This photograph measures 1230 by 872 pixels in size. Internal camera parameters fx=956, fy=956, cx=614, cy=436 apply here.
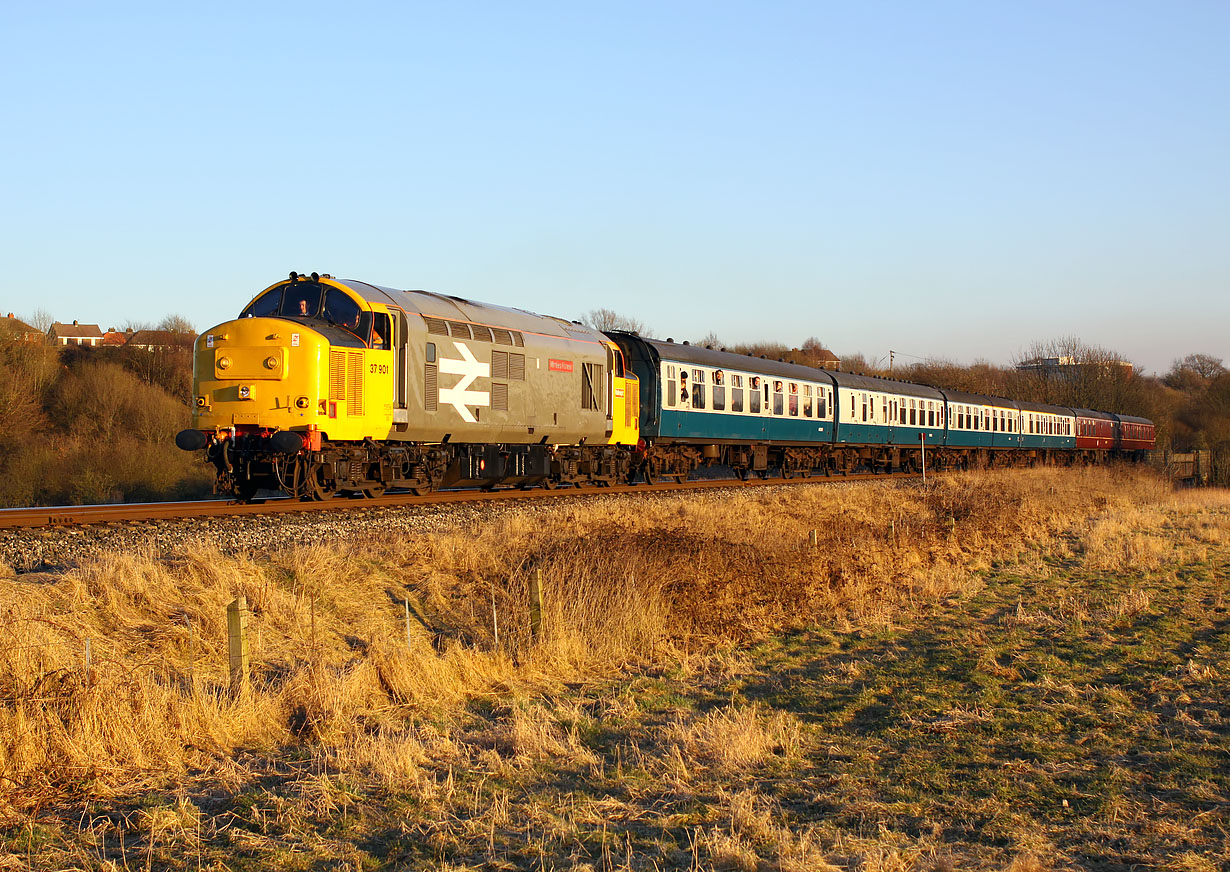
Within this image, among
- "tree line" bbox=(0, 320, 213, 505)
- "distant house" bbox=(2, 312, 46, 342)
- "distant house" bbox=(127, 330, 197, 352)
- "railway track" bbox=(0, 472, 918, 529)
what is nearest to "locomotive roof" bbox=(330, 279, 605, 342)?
"railway track" bbox=(0, 472, 918, 529)

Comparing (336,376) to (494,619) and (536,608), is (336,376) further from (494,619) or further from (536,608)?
(494,619)

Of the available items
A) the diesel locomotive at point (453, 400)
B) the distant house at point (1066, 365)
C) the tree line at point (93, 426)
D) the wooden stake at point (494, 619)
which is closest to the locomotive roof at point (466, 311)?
the diesel locomotive at point (453, 400)

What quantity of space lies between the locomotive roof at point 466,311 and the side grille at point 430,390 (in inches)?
42.3

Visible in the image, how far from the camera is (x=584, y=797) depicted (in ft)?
21.0

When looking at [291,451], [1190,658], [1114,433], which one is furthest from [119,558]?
[1114,433]

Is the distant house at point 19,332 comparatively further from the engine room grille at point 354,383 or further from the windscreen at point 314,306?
the engine room grille at point 354,383

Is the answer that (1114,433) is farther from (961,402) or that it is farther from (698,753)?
(698,753)

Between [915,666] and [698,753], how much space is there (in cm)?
428

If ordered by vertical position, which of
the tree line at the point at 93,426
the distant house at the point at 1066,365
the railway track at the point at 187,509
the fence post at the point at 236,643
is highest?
the distant house at the point at 1066,365

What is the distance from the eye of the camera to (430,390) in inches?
680

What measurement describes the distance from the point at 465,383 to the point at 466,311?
162cm

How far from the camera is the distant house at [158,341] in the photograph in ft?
166

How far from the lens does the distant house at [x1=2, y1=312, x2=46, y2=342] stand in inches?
1624

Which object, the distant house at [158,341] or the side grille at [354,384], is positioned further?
the distant house at [158,341]
